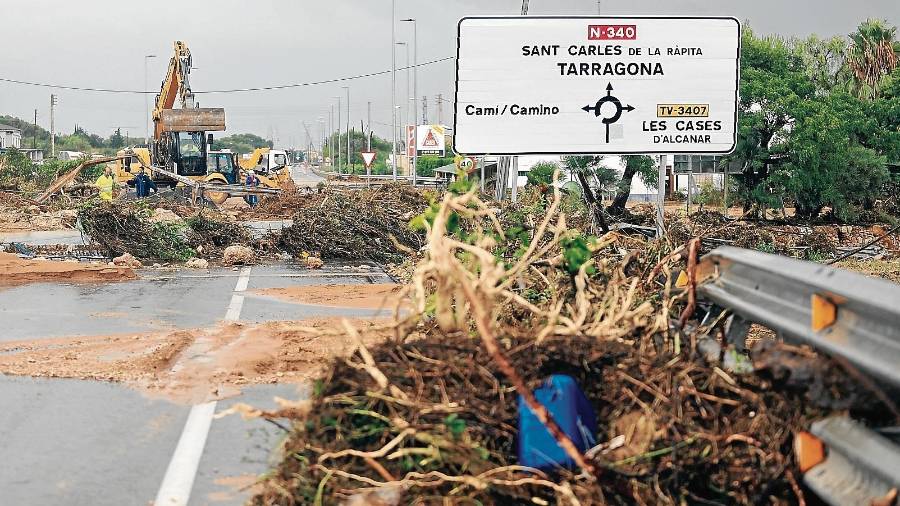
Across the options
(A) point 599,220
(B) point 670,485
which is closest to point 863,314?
(B) point 670,485

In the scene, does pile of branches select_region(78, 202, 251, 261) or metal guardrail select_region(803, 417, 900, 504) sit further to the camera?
pile of branches select_region(78, 202, 251, 261)

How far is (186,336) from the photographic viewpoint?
11289 mm

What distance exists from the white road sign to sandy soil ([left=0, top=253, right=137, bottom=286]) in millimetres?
8690

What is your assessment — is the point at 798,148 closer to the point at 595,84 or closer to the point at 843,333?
the point at 595,84

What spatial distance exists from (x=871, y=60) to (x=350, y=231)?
95.2 ft

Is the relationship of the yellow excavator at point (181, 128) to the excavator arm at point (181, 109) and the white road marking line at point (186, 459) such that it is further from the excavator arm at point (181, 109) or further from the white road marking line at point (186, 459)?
the white road marking line at point (186, 459)

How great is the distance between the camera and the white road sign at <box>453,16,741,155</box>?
1112 cm

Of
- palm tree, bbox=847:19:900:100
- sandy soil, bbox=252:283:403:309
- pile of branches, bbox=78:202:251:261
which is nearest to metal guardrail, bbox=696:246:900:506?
sandy soil, bbox=252:283:403:309

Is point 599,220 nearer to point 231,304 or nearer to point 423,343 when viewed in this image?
point 231,304

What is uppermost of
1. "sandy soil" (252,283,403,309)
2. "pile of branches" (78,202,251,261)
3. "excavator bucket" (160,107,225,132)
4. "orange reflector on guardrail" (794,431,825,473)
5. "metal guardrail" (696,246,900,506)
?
"excavator bucket" (160,107,225,132)

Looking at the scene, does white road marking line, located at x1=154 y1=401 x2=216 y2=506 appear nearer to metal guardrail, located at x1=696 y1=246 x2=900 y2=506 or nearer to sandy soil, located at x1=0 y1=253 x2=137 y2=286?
metal guardrail, located at x1=696 y1=246 x2=900 y2=506

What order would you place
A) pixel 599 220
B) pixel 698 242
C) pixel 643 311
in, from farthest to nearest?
pixel 599 220, pixel 698 242, pixel 643 311

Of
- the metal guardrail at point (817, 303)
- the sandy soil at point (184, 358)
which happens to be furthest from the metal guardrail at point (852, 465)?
the sandy soil at point (184, 358)

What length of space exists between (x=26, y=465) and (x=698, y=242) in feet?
12.1
